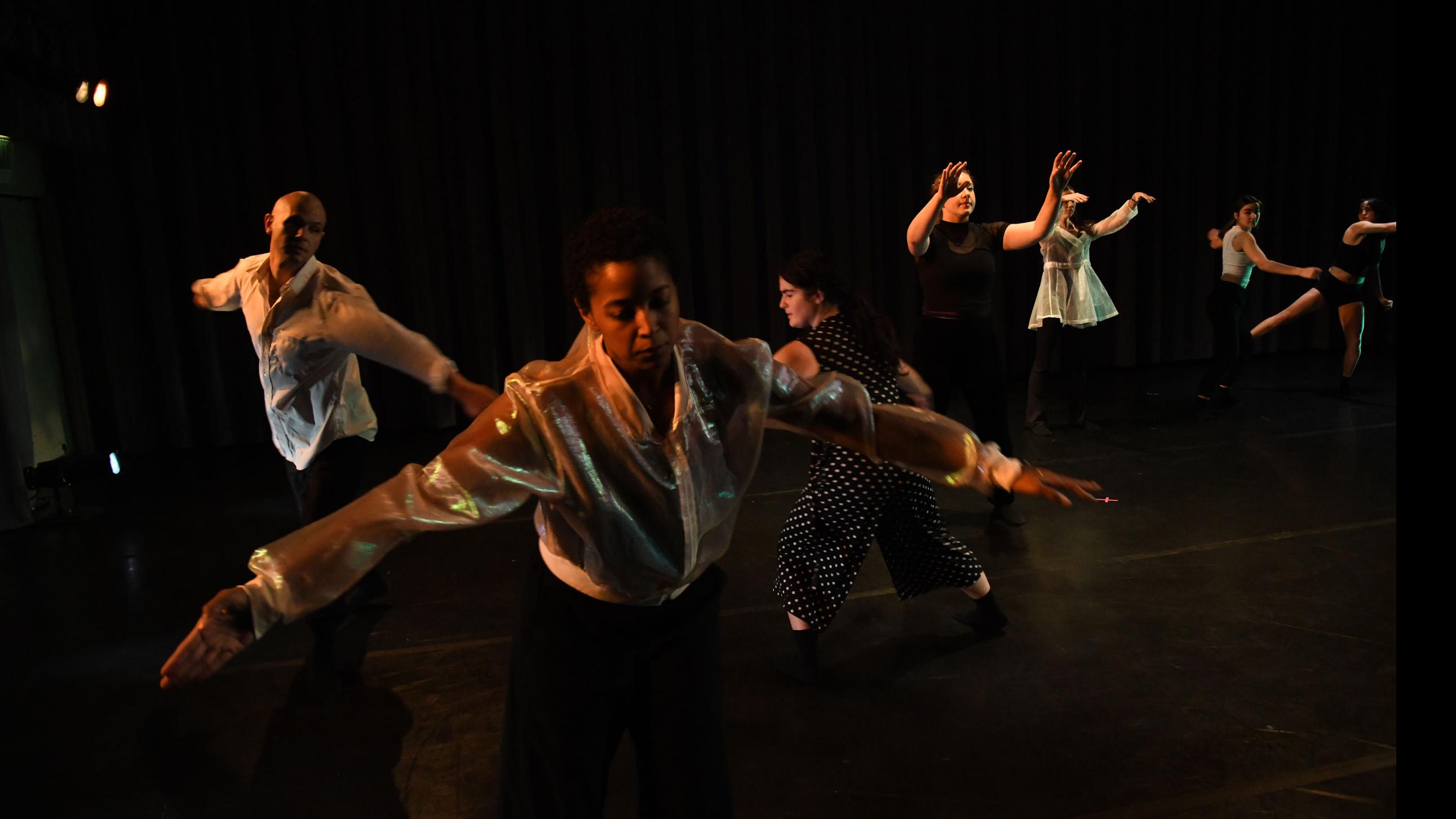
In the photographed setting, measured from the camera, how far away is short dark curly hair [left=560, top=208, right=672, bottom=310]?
1458 millimetres

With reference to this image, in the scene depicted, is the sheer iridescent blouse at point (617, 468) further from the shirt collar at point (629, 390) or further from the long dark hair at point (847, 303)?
the long dark hair at point (847, 303)

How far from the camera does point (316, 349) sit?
2969 mm

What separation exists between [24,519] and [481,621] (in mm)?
3232

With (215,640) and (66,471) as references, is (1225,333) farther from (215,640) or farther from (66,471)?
(66,471)

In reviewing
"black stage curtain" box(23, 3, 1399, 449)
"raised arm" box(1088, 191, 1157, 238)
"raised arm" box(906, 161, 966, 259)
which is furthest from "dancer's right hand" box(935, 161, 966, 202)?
"black stage curtain" box(23, 3, 1399, 449)

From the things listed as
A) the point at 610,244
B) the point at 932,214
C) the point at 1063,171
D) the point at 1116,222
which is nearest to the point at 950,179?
the point at 932,214

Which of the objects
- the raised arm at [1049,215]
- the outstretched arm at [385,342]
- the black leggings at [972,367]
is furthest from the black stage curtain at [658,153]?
the outstretched arm at [385,342]

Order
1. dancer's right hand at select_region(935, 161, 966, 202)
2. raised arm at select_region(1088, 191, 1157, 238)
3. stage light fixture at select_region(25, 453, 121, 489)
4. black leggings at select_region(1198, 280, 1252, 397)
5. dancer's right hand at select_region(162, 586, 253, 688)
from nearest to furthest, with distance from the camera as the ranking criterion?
1. dancer's right hand at select_region(162, 586, 253, 688)
2. dancer's right hand at select_region(935, 161, 966, 202)
3. stage light fixture at select_region(25, 453, 121, 489)
4. raised arm at select_region(1088, 191, 1157, 238)
5. black leggings at select_region(1198, 280, 1252, 397)

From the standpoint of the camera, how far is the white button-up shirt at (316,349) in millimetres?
2848

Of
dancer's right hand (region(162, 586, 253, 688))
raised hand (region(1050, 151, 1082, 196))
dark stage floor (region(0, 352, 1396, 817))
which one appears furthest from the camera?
raised hand (region(1050, 151, 1082, 196))

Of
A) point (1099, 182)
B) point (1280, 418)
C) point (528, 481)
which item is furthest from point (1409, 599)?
point (1099, 182)

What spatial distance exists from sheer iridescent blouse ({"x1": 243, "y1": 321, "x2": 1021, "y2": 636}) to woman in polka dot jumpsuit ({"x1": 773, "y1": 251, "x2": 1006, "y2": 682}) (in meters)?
1.19

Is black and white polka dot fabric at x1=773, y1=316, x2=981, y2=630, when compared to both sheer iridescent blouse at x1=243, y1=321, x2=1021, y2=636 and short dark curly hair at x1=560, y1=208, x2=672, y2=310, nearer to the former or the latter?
sheer iridescent blouse at x1=243, y1=321, x2=1021, y2=636

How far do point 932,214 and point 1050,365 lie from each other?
289cm
